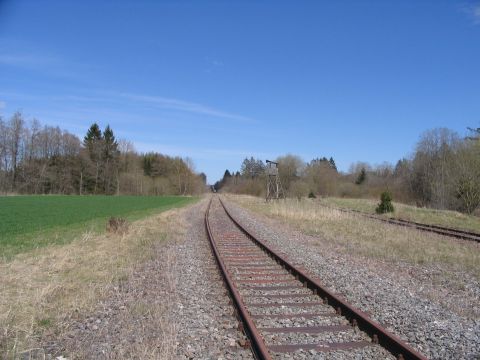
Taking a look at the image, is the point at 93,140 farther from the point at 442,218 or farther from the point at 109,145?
the point at 442,218

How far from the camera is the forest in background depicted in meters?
32.9

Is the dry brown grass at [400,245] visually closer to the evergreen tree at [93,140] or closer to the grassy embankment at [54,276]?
the grassy embankment at [54,276]

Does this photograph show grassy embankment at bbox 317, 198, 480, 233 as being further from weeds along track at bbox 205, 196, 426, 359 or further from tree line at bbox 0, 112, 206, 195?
tree line at bbox 0, 112, 206, 195

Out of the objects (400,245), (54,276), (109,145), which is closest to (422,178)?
(400,245)

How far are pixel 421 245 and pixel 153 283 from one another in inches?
368

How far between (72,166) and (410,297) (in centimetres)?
9124

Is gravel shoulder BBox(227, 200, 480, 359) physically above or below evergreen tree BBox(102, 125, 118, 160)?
below

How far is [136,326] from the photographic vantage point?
18.8 ft

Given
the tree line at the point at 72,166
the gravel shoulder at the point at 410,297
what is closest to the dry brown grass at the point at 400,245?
the gravel shoulder at the point at 410,297

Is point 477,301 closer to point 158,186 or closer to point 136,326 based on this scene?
point 136,326

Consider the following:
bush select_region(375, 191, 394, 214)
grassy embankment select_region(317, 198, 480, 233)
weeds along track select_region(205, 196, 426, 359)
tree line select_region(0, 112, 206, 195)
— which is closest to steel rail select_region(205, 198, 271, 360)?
weeds along track select_region(205, 196, 426, 359)

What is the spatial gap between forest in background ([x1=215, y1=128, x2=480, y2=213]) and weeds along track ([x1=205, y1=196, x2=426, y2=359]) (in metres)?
29.2

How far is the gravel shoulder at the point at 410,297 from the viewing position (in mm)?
5172

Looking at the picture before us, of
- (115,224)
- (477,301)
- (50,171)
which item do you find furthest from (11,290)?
(50,171)
